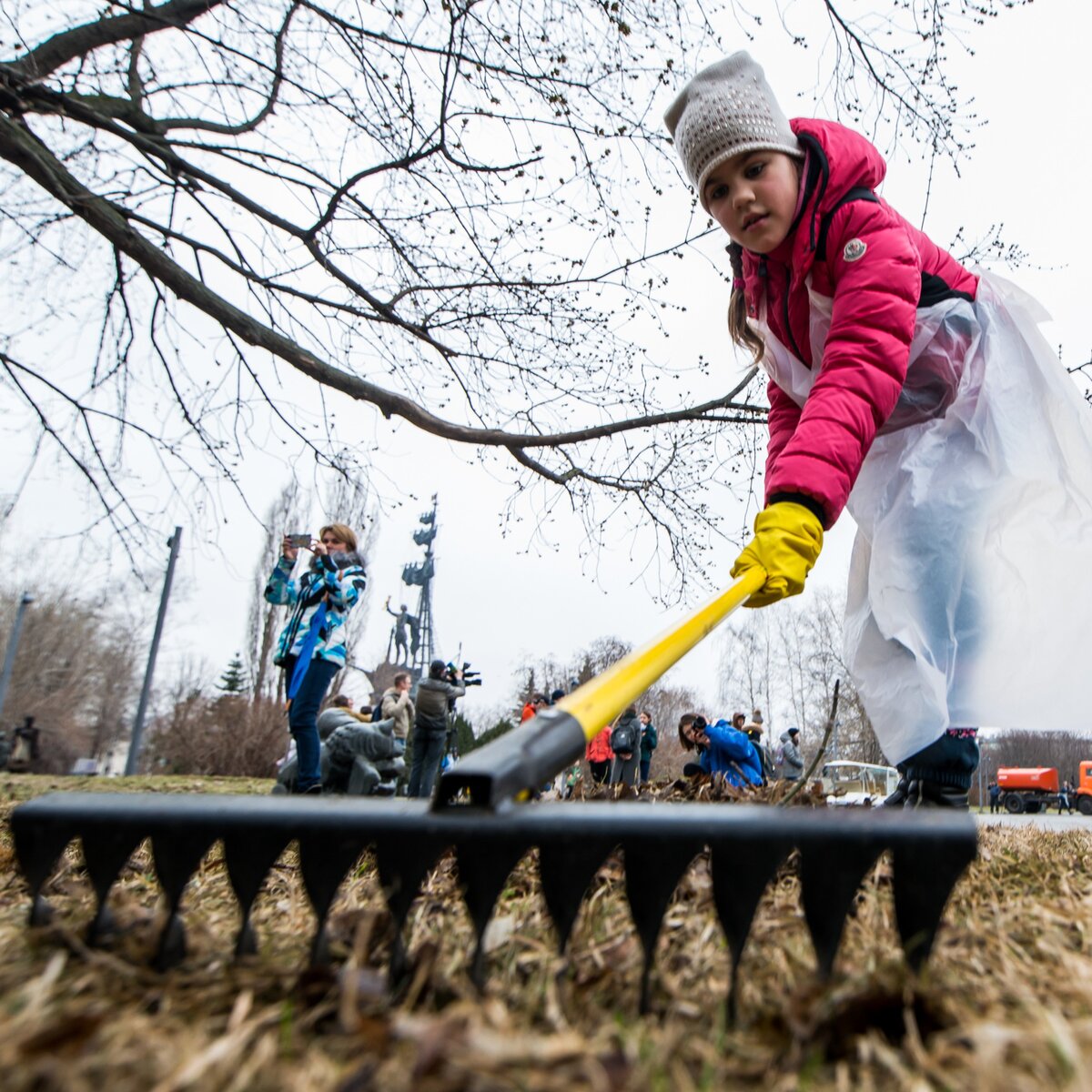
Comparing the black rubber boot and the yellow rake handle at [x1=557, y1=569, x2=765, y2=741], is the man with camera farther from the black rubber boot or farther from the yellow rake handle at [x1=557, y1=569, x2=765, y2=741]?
the yellow rake handle at [x1=557, y1=569, x2=765, y2=741]

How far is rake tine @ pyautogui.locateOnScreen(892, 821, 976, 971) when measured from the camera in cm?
94

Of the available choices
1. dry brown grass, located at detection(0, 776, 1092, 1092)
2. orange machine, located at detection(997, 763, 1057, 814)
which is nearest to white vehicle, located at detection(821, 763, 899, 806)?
orange machine, located at detection(997, 763, 1057, 814)

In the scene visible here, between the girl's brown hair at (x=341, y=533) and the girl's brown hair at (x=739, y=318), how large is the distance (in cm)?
354

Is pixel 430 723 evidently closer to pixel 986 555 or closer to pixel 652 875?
pixel 986 555

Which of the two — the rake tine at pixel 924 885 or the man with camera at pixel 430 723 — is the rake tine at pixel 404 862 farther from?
the man with camera at pixel 430 723

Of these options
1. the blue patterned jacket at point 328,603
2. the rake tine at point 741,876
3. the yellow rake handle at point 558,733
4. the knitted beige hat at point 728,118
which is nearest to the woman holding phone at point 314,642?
the blue patterned jacket at point 328,603

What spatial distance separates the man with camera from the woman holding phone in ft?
10.8

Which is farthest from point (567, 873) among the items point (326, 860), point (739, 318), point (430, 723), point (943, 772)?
point (430, 723)

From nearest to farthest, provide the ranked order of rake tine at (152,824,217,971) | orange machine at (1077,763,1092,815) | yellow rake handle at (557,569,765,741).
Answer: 1. rake tine at (152,824,217,971)
2. yellow rake handle at (557,569,765,741)
3. orange machine at (1077,763,1092,815)

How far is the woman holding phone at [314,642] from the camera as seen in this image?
5.22 m

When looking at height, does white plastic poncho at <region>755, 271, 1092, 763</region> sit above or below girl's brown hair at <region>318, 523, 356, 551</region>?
below

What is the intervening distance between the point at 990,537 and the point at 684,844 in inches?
69.7

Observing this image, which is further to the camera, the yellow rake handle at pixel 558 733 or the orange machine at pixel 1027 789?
the orange machine at pixel 1027 789

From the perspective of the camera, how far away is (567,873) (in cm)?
99
